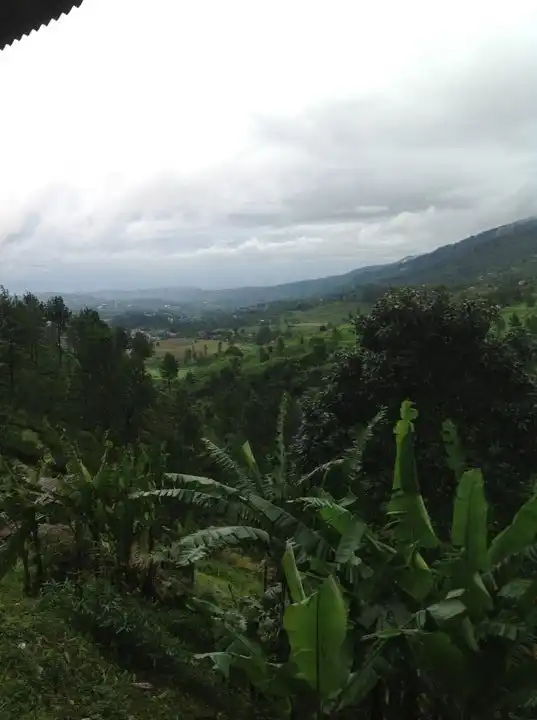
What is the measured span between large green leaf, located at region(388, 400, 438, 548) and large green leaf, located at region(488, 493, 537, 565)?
502 millimetres

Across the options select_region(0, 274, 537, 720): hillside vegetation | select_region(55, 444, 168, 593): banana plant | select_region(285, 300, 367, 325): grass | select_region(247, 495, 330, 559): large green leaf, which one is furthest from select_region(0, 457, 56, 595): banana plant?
select_region(285, 300, 367, 325): grass

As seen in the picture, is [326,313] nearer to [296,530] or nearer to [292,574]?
[296,530]

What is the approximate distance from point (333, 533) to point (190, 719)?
6.19ft

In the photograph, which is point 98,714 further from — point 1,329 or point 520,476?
point 1,329

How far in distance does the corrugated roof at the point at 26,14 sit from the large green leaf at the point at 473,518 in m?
3.68

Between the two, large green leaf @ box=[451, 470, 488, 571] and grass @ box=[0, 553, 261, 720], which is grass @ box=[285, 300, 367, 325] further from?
large green leaf @ box=[451, 470, 488, 571]

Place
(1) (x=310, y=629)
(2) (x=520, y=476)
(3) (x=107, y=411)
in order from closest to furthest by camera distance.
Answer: (1) (x=310, y=629)
(2) (x=520, y=476)
(3) (x=107, y=411)

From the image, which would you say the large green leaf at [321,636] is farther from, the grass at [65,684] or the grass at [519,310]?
the grass at [519,310]

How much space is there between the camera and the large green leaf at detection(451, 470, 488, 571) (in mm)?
4113

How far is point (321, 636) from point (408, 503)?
1339 millimetres

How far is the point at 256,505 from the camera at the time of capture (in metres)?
5.00

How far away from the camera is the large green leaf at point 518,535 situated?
409cm

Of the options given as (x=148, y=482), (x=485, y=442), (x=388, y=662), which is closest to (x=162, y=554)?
(x=148, y=482)

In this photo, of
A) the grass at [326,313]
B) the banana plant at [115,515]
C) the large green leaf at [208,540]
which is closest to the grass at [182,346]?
the grass at [326,313]
